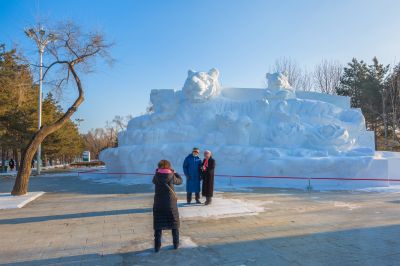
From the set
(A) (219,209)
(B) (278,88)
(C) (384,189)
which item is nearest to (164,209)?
(A) (219,209)

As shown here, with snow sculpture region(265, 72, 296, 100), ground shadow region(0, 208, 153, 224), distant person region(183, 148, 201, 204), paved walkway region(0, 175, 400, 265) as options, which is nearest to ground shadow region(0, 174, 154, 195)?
paved walkway region(0, 175, 400, 265)

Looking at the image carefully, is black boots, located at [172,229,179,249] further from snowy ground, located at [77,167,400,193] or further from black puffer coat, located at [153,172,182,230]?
snowy ground, located at [77,167,400,193]

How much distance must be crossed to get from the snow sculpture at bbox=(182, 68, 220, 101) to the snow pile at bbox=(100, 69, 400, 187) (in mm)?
22

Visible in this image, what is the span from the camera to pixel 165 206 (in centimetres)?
539

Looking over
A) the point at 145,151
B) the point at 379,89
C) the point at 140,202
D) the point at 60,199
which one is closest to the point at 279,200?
the point at 140,202

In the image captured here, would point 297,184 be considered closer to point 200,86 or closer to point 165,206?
point 200,86

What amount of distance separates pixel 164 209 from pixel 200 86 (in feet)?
46.4

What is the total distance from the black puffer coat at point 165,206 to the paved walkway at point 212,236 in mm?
433

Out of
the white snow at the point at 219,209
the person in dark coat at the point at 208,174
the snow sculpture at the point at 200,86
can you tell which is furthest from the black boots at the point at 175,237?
the snow sculpture at the point at 200,86

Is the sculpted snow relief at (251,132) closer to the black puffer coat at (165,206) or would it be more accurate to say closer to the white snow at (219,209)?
the white snow at (219,209)

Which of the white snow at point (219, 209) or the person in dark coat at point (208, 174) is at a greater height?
the person in dark coat at point (208, 174)

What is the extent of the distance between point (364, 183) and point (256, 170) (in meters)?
4.56

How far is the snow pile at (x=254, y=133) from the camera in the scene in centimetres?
1541

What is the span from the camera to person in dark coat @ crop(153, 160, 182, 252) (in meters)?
5.34
